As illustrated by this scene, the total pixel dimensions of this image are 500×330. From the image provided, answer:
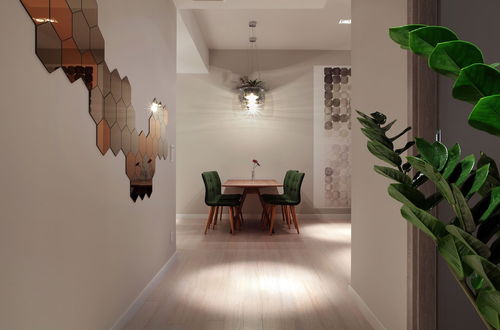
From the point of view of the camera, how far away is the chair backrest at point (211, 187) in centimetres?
491

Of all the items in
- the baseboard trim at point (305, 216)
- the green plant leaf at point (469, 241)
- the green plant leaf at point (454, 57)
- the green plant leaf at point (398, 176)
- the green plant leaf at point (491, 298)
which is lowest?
the baseboard trim at point (305, 216)

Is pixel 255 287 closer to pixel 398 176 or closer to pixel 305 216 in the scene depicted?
pixel 398 176

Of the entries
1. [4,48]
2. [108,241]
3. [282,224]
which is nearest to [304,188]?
[282,224]

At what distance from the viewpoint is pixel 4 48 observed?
1160mm

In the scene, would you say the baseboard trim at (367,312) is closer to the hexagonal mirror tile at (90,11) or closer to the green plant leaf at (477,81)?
the green plant leaf at (477,81)

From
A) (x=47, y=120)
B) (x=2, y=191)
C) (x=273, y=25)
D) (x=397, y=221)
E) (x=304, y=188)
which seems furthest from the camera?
(x=304, y=188)

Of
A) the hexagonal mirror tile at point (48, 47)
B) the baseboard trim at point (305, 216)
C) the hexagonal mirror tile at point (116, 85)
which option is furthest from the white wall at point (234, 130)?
the hexagonal mirror tile at point (48, 47)

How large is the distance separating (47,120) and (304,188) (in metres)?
5.31

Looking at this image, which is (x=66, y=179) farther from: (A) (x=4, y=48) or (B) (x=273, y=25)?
(B) (x=273, y=25)

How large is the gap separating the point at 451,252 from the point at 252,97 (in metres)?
5.68

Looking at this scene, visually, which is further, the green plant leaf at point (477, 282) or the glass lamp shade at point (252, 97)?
the glass lamp shade at point (252, 97)

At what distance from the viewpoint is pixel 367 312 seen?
2.34 metres

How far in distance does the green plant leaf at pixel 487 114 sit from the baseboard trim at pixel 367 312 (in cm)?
201

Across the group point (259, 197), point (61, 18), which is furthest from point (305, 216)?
point (61, 18)
